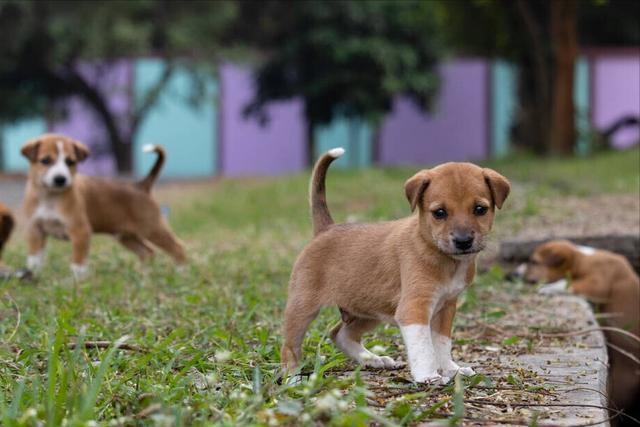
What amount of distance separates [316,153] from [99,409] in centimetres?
2219

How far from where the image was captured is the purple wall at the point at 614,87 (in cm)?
2533

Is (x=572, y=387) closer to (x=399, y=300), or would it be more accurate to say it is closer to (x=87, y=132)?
(x=399, y=300)

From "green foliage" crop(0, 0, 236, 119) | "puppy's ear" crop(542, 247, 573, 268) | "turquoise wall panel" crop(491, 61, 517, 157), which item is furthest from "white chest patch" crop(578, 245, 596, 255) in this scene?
"turquoise wall panel" crop(491, 61, 517, 157)

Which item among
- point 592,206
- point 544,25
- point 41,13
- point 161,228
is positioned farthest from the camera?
point 41,13

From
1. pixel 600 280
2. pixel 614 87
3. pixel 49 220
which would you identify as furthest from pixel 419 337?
pixel 614 87

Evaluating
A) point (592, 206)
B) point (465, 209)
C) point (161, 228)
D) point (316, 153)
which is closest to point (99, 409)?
→ point (465, 209)

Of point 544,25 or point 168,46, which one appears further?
point 168,46

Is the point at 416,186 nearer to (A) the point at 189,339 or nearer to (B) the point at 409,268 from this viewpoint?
(B) the point at 409,268

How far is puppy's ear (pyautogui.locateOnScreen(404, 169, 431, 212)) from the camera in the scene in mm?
4230

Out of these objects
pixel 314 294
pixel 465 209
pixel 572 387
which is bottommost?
pixel 572 387

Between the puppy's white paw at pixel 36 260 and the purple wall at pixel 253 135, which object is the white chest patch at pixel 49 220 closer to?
the puppy's white paw at pixel 36 260

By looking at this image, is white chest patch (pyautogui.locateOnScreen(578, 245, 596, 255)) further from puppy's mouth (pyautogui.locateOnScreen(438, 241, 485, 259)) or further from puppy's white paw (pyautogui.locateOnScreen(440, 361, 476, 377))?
puppy's mouth (pyautogui.locateOnScreen(438, 241, 485, 259))

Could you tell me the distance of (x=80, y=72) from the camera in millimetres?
24953

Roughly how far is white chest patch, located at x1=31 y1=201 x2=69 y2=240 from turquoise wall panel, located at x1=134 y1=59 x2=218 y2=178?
51.3 ft
